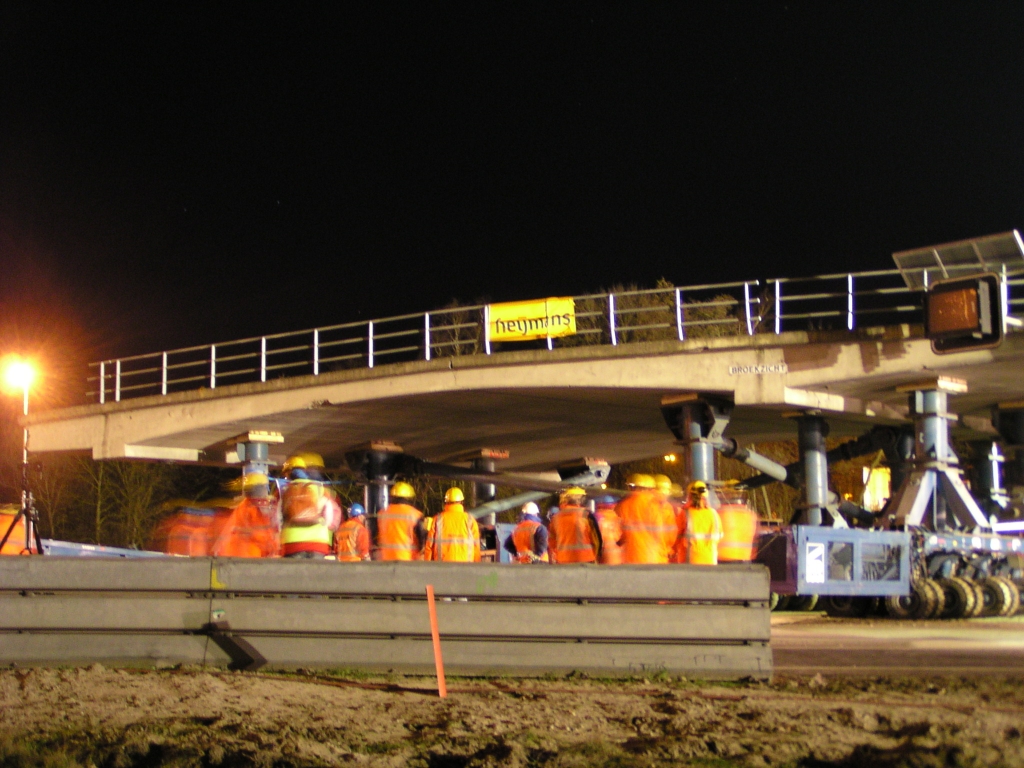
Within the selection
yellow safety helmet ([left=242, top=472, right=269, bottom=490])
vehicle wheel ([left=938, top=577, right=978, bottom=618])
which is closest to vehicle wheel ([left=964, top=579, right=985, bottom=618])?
vehicle wheel ([left=938, top=577, right=978, bottom=618])

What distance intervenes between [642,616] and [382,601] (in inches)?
82.7

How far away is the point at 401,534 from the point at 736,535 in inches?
175

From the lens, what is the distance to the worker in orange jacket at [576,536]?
12844mm

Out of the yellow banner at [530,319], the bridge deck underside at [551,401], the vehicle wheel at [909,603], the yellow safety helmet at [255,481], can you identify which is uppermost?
the yellow banner at [530,319]

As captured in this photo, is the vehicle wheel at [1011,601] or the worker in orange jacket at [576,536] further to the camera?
the vehicle wheel at [1011,601]

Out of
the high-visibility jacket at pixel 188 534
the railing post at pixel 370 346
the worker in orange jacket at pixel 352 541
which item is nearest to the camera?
the worker in orange jacket at pixel 352 541

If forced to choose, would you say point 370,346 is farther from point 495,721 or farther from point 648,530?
point 495,721

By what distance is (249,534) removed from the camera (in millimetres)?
12086

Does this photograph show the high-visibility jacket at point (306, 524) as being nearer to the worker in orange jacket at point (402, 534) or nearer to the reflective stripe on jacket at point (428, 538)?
the worker in orange jacket at point (402, 534)

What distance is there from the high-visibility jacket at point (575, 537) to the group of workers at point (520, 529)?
12 mm

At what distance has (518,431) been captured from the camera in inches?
1206

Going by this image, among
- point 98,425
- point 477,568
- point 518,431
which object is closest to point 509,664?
point 477,568

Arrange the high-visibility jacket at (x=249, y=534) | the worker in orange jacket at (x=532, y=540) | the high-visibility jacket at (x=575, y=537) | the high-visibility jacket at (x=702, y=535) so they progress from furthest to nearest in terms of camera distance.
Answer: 1. the worker in orange jacket at (x=532, y=540)
2. the high-visibility jacket at (x=575, y=537)
3. the high-visibility jacket at (x=249, y=534)
4. the high-visibility jacket at (x=702, y=535)

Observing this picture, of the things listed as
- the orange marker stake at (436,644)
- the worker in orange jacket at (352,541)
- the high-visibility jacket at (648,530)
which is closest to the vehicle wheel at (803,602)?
the worker in orange jacket at (352,541)
